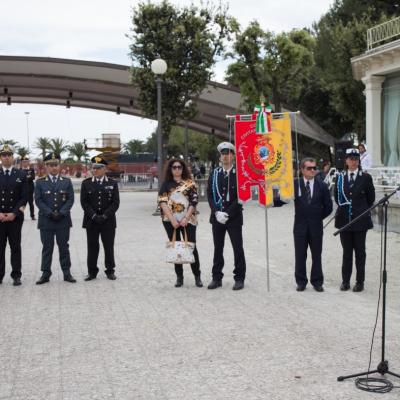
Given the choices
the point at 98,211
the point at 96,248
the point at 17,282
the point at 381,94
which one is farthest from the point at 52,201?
the point at 381,94

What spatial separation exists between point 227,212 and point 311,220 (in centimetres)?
111

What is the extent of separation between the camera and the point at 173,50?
77.2 feet

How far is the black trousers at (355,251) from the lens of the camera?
872 cm

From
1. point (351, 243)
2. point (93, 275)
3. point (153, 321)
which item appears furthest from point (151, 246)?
point (153, 321)

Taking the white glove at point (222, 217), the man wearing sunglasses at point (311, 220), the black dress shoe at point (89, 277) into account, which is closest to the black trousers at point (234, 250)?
the white glove at point (222, 217)

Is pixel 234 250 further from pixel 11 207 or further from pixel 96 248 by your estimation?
pixel 11 207

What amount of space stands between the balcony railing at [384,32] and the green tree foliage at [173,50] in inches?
210

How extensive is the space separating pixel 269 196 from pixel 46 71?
82.3 ft

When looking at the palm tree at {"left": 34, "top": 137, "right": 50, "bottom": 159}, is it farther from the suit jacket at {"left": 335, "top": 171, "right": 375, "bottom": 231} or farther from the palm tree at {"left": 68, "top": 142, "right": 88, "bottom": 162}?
the suit jacket at {"left": 335, "top": 171, "right": 375, "bottom": 231}

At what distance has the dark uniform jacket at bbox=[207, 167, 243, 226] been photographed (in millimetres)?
8930

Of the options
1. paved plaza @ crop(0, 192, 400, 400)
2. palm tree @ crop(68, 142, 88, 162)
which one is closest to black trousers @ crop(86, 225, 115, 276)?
paved plaza @ crop(0, 192, 400, 400)

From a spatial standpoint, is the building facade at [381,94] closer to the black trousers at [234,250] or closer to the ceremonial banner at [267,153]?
the ceremonial banner at [267,153]

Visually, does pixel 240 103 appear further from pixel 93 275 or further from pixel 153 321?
pixel 153 321

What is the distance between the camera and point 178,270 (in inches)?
362
